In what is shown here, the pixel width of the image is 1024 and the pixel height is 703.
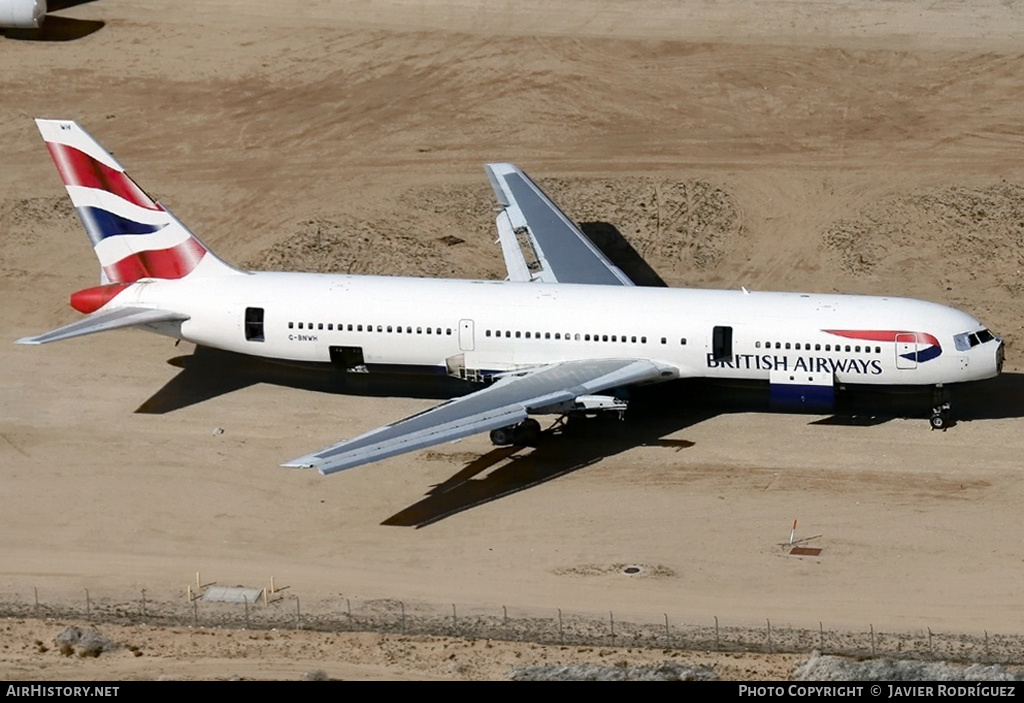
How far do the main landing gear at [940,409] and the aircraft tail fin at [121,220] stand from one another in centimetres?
2690

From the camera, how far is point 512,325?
64.2 meters

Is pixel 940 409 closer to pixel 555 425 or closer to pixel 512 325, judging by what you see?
pixel 555 425

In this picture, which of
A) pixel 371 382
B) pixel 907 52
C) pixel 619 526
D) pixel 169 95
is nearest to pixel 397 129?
pixel 169 95

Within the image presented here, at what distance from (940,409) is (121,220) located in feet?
104

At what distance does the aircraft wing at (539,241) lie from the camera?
70.2 m

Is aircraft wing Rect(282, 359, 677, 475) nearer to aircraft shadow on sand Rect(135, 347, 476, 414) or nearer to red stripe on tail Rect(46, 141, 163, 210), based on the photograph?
aircraft shadow on sand Rect(135, 347, 476, 414)

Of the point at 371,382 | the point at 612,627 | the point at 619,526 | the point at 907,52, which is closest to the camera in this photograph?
the point at 612,627

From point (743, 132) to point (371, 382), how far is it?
88.3ft

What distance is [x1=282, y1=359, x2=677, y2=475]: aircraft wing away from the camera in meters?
55.8

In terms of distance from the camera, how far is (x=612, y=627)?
52031mm

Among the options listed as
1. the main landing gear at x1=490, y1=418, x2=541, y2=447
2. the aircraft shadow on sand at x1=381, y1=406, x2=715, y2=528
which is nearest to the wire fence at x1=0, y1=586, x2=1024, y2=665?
the aircraft shadow on sand at x1=381, y1=406, x2=715, y2=528

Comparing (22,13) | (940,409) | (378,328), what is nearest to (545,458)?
(378,328)

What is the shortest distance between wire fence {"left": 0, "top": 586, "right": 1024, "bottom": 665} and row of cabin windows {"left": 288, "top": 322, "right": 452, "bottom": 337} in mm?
13516
